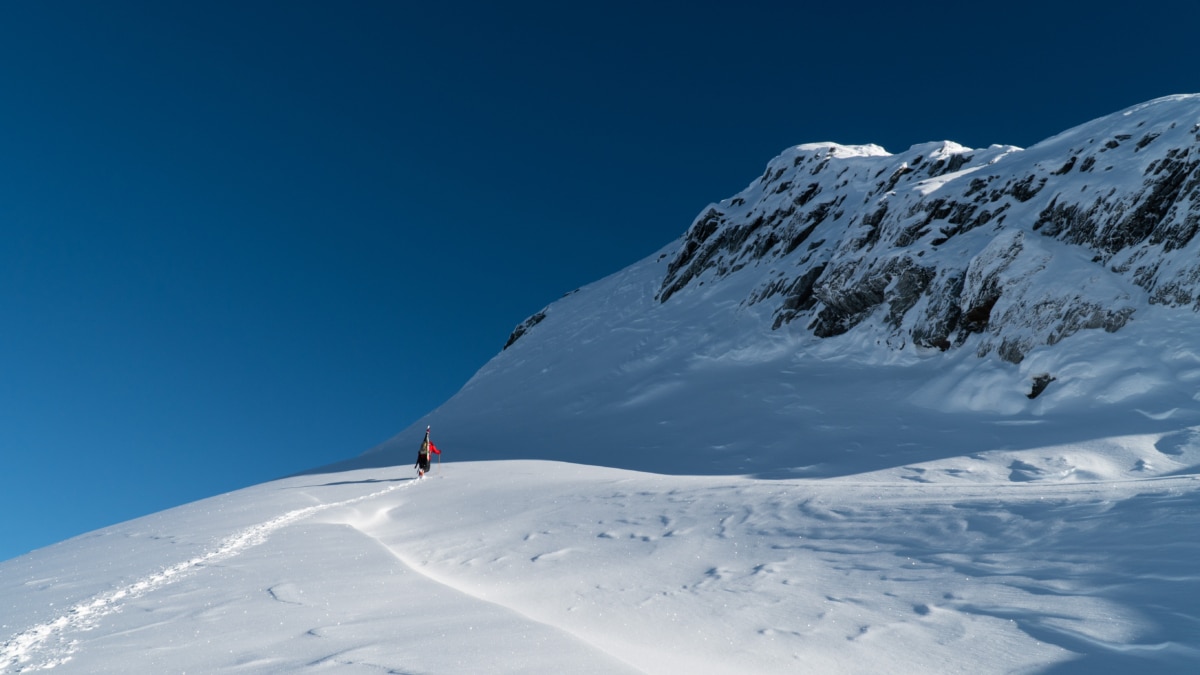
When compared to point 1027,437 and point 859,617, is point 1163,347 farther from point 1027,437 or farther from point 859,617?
point 859,617

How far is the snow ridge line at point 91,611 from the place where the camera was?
497 cm

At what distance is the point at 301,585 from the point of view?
6883mm

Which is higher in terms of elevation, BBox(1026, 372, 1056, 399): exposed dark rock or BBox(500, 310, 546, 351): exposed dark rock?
BBox(500, 310, 546, 351): exposed dark rock

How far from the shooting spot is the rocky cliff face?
62.2ft

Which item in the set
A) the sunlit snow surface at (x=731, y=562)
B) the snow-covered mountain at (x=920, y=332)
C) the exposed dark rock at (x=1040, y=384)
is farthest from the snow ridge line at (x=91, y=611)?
the exposed dark rock at (x=1040, y=384)

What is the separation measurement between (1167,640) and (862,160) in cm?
4675

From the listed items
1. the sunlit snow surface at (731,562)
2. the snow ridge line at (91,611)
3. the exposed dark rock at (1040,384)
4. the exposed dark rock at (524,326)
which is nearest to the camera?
the sunlit snow surface at (731,562)

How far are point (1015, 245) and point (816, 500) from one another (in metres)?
18.4

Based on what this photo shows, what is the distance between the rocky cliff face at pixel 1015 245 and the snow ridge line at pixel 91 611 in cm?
2056

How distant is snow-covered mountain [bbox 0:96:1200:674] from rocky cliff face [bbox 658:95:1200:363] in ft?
0.42

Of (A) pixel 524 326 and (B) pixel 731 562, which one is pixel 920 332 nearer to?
(B) pixel 731 562

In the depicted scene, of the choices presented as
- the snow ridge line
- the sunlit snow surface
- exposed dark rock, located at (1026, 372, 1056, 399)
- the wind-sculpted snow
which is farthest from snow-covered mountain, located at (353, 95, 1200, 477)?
the snow ridge line

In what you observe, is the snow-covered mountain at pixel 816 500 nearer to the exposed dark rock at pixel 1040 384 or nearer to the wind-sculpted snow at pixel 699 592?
the wind-sculpted snow at pixel 699 592

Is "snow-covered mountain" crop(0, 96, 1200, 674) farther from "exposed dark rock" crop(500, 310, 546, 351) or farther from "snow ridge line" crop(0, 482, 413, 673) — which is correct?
"exposed dark rock" crop(500, 310, 546, 351)
